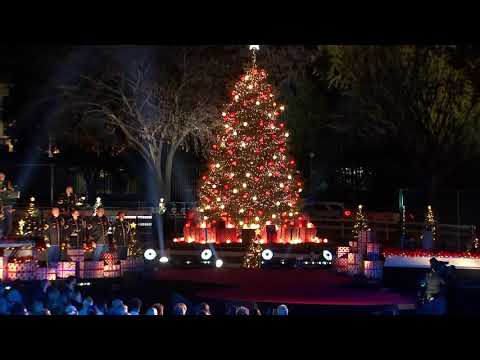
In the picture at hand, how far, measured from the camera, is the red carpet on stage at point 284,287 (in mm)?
13375

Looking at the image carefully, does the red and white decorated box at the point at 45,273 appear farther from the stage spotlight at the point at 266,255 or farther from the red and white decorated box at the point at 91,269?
the stage spotlight at the point at 266,255

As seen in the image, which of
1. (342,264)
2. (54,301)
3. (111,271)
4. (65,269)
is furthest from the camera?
(342,264)

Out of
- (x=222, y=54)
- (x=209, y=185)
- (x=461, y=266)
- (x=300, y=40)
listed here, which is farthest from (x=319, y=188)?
(x=300, y=40)

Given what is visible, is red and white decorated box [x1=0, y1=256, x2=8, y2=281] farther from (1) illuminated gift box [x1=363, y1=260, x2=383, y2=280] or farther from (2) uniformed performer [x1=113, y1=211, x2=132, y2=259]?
(1) illuminated gift box [x1=363, y1=260, x2=383, y2=280]

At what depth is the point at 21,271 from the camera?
47.0 ft

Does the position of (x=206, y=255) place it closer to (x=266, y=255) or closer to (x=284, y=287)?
(x=266, y=255)

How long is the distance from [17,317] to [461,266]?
15022mm

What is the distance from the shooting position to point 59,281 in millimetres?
14148

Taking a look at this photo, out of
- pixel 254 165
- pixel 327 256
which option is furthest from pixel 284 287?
pixel 254 165

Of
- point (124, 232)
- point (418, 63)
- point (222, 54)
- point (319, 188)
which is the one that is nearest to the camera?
point (124, 232)

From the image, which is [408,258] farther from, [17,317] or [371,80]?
[17,317]

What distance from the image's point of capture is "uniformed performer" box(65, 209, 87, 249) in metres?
18.2

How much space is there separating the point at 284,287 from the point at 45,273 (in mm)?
3879

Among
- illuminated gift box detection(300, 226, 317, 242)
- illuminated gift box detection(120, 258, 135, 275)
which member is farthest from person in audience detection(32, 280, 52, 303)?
illuminated gift box detection(300, 226, 317, 242)
